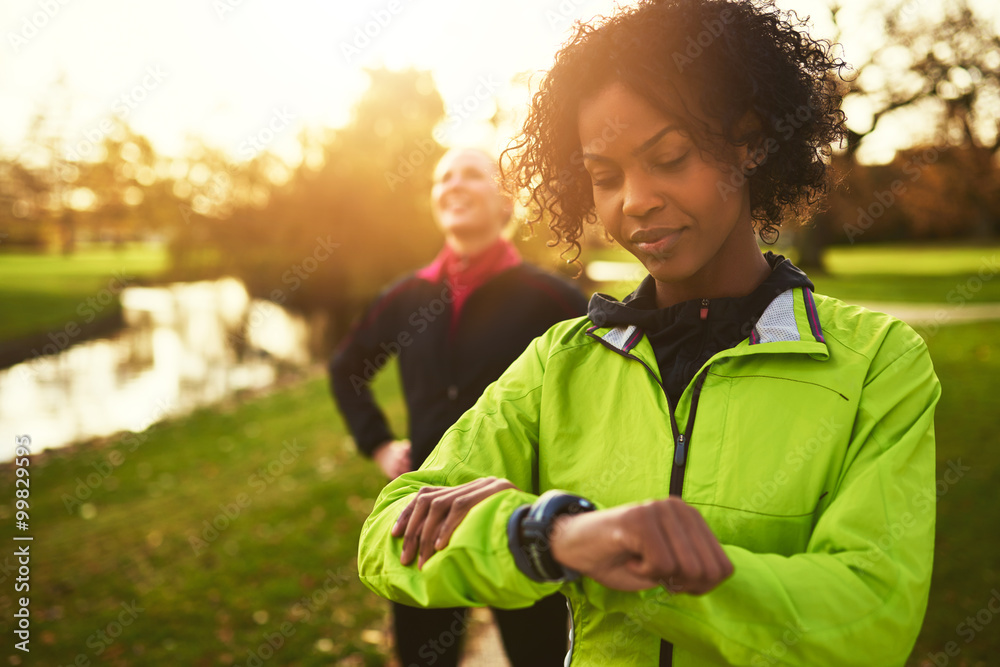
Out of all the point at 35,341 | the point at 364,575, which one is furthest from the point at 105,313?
the point at 364,575

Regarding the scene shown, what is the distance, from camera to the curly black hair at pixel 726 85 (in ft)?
4.71

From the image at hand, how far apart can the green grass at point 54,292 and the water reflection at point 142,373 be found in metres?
1.64

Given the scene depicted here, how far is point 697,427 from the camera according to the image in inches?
52.9

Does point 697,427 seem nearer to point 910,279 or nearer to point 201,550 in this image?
point 201,550

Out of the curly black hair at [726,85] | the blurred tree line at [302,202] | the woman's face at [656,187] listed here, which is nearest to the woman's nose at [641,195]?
the woman's face at [656,187]

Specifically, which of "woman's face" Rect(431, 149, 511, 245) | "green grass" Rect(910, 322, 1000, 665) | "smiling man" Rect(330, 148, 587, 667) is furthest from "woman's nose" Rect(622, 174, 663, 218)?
"green grass" Rect(910, 322, 1000, 665)

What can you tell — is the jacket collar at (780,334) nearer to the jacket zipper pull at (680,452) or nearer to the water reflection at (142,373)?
the jacket zipper pull at (680,452)

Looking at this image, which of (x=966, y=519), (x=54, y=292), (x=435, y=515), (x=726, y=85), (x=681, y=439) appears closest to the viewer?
(x=435, y=515)

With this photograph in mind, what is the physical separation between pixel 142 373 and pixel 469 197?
12.4m

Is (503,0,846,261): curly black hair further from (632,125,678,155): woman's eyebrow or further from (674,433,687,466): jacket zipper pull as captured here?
(674,433,687,466): jacket zipper pull

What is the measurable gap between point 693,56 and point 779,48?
26 centimetres

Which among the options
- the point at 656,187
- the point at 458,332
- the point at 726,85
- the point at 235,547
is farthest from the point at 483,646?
the point at 726,85

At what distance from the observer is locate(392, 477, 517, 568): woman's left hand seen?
48.4 inches

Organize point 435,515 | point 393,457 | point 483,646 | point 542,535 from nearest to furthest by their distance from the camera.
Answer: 1. point 542,535
2. point 435,515
3. point 393,457
4. point 483,646
